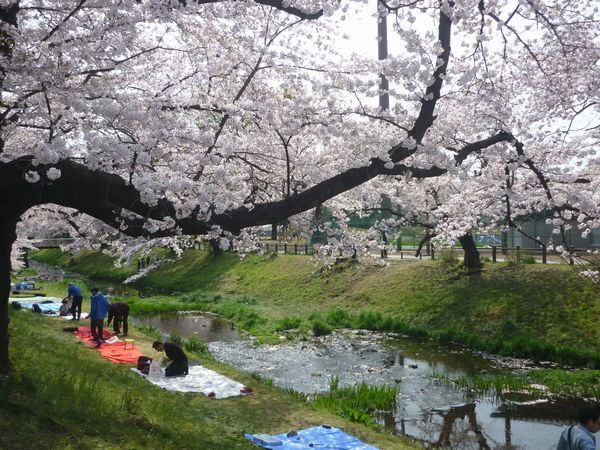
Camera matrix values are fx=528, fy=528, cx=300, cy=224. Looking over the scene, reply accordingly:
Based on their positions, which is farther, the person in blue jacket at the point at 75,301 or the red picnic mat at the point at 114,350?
the person in blue jacket at the point at 75,301

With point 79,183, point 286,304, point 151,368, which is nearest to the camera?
point 79,183

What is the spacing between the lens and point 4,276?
7719mm

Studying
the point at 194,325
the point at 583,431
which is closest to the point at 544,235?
the point at 194,325

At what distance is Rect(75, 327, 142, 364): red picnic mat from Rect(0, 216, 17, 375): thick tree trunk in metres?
4.96

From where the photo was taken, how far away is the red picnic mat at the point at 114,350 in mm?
12386

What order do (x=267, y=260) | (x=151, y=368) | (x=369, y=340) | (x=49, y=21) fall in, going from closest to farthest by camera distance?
(x=49, y=21) → (x=151, y=368) → (x=369, y=340) → (x=267, y=260)

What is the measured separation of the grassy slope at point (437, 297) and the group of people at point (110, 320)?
591 centimetres

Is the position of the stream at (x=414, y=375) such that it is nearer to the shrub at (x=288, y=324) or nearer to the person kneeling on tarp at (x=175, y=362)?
the shrub at (x=288, y=324)

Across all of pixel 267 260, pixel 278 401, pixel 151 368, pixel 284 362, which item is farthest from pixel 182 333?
pixel 267 260

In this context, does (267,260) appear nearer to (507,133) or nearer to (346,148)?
(346,148)

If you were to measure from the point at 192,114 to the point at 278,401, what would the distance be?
5675 mm

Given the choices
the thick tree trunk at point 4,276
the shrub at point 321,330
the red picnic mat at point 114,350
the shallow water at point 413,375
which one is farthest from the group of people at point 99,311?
the shrub at point 321,330

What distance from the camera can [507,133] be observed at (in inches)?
320

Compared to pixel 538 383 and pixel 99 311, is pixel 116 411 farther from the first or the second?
pixel 538 383
